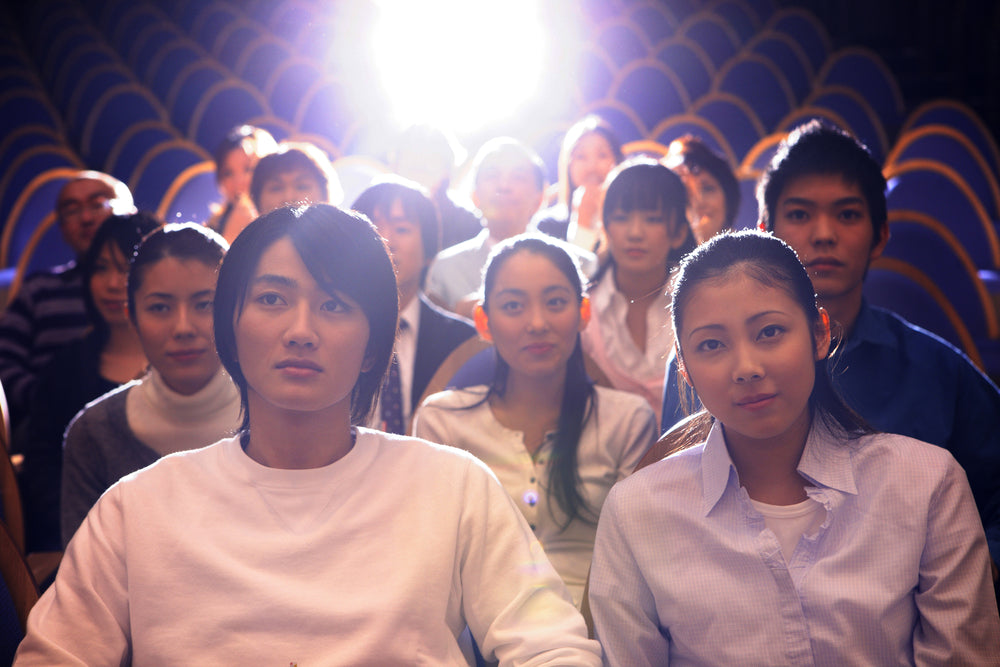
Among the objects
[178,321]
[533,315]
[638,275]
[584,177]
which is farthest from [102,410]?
[584,177]

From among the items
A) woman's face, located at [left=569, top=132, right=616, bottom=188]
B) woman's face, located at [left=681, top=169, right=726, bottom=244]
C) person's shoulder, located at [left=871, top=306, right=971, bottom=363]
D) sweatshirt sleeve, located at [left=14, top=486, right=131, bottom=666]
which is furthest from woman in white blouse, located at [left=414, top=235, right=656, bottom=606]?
woman's face, located at [left=569, top=132, right=616, bottom=188]

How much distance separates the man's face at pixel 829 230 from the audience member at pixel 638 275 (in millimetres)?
490

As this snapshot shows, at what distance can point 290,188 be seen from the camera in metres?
2.32

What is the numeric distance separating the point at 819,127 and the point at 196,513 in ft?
3.99

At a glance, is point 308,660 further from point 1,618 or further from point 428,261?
point 428,261

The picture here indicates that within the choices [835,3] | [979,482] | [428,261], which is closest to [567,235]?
[428,261]

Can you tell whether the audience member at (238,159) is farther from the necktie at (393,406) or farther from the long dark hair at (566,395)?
the long dark hair at (566,395)

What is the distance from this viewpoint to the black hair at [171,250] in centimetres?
144

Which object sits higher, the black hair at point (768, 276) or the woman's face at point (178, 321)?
the black hair at point (768, 276)

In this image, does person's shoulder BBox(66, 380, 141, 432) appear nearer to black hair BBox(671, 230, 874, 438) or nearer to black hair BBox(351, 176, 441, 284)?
black hair BBox(351, 176, 441, 284)

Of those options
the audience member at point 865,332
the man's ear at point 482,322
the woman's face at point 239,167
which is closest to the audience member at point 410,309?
the man's ear at point 482,322

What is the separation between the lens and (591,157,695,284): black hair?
6.69 ft

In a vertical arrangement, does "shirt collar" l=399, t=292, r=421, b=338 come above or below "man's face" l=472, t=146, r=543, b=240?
below

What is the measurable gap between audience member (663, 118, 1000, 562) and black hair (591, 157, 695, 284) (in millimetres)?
514
